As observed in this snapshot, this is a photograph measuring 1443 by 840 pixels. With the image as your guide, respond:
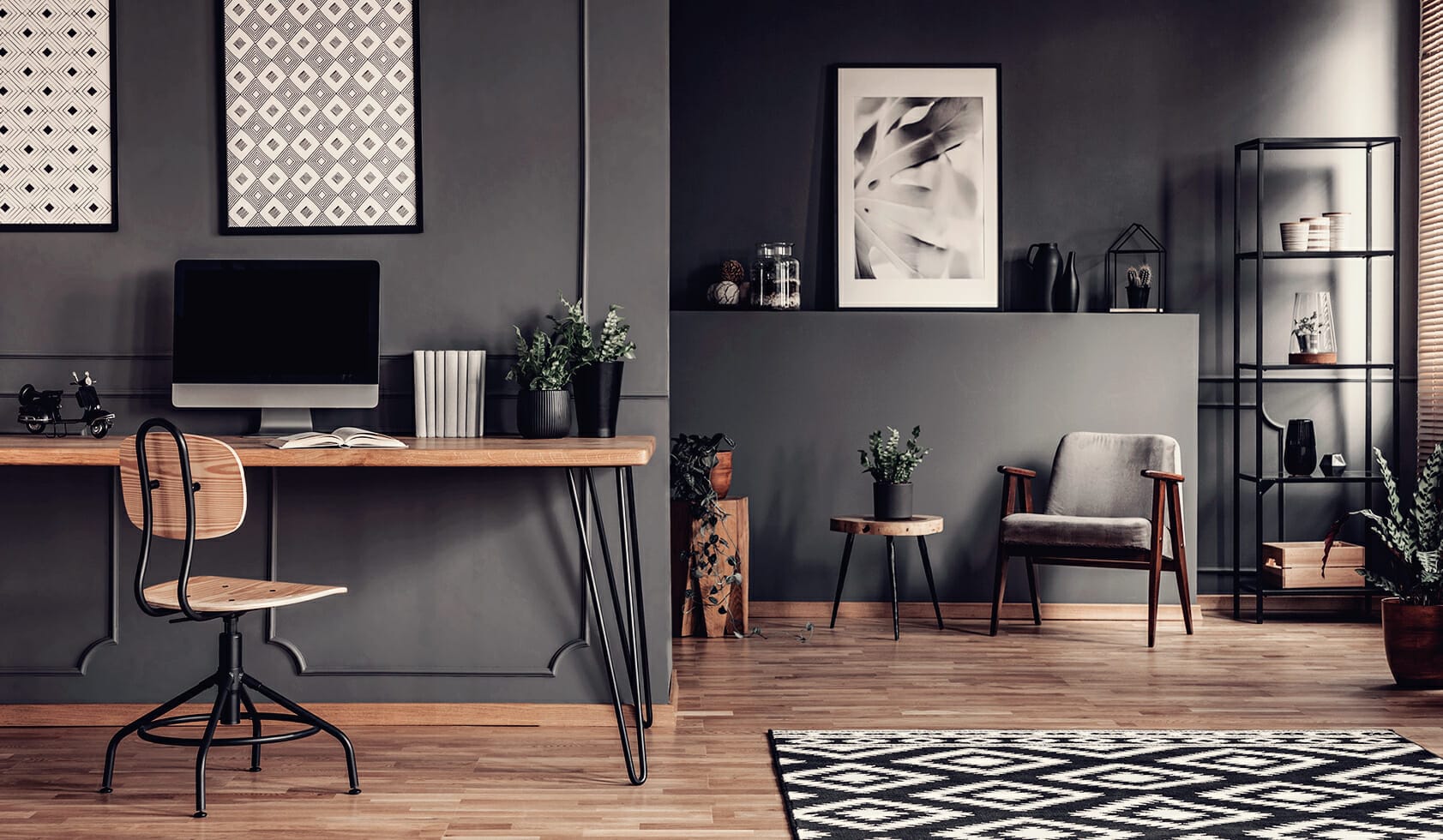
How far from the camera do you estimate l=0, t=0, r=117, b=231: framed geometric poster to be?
12.1 ft

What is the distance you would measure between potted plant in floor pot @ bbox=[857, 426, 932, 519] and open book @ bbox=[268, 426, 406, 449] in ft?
8.10

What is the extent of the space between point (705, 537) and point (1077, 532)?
4.96ft

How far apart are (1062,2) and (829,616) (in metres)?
3.11

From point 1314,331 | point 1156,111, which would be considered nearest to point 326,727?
point 1314,331

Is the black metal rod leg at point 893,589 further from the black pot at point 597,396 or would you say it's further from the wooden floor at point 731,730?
the black pot at point 597,396

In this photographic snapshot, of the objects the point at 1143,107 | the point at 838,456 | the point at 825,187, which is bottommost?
the point at 838,456

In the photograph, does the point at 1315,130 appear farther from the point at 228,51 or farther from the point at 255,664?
the point at 255,664

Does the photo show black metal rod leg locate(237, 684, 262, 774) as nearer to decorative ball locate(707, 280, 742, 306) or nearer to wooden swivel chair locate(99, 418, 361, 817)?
wooden swivel chair locate(99, 418, 361, 817)

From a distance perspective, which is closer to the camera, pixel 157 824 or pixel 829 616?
pixel 157 824

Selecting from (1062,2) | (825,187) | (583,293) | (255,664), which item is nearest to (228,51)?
(583,293)

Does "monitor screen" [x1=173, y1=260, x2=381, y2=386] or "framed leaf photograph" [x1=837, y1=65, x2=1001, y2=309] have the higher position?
"framed leaf photograph" [x1=837, y1=65, x2=1001, y2=309]

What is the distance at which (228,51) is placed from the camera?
12.1ft

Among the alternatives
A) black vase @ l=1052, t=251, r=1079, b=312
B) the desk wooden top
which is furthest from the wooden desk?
black vase @ l=1052, t=251, r=1079, b=312

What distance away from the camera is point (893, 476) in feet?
17.1
